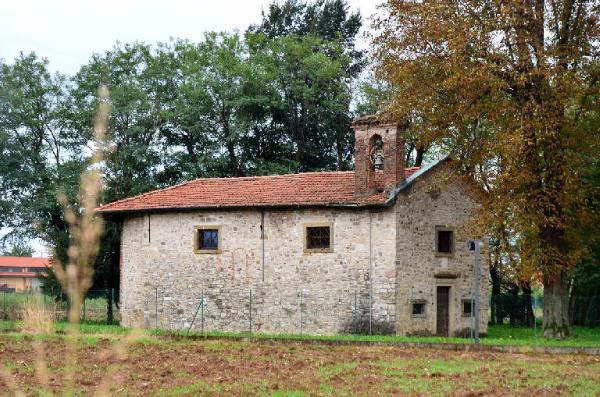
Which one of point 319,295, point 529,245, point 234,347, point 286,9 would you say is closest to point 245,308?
point 319,295

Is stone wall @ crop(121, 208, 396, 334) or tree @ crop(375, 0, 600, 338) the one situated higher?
tree @ crop(375, 0, 600, 338)

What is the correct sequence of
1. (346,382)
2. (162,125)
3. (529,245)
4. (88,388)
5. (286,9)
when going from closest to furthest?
1. (88,388)
2. (346,382)
3. (529,245)
4. (162,125)
5. (286,9)

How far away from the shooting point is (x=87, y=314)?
36250 millimetres

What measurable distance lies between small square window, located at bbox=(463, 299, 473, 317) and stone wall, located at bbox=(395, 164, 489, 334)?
12 cm

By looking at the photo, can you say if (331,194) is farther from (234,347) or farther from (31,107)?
(31,107)

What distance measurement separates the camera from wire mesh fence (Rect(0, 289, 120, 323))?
1303 inches

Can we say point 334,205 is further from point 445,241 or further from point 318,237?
point 445,241

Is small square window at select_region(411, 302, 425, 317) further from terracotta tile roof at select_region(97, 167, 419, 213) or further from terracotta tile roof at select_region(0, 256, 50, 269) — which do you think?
terracotta tile roof at select_region(0, 256, 50, 269)

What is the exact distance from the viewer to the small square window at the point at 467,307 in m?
30.3

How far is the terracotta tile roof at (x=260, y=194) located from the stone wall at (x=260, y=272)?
44cm

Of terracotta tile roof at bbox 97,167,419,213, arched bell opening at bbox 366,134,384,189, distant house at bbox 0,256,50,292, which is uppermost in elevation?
arched bell opening at bbox 366,134,384,189

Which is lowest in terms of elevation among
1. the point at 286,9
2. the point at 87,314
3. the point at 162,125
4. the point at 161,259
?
the point at 87,314

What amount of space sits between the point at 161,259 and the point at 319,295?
6588 millimetres

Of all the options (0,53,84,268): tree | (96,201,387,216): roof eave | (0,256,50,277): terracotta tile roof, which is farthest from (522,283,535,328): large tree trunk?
(0,256,50,277): terracotta tile roof
